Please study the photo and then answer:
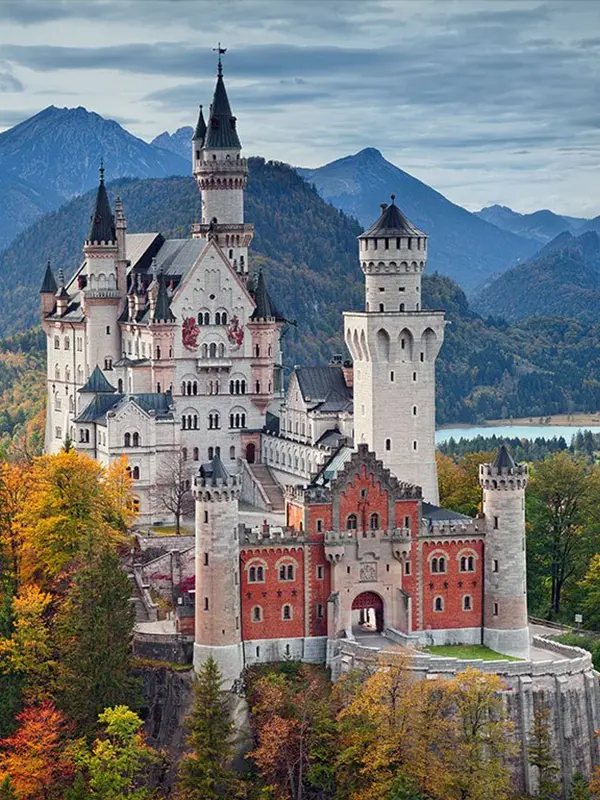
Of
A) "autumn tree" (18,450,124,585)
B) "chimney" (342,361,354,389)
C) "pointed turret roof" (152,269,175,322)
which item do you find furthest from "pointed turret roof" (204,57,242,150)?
"autumn tree" (18,450,124,585)

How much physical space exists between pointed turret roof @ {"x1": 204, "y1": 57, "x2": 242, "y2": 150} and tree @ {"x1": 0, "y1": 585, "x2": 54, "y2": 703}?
4725cm

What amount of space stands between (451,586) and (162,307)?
3651 centimetres

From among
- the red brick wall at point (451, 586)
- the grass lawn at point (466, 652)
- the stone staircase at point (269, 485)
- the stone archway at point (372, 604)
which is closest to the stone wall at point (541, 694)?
the grass lawn at point (466, 652)

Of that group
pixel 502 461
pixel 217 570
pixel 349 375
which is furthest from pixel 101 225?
pixel 217 570

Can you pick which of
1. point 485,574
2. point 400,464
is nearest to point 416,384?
point 400,464

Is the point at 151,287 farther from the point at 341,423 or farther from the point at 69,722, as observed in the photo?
the point at 69,722

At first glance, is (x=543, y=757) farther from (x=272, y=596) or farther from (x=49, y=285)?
(x=49, y=285)

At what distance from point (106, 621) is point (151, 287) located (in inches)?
1548

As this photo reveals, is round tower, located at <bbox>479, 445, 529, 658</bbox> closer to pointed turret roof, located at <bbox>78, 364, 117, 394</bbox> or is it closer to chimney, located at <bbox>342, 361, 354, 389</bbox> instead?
chimney, located at <bbox>342, 361, 354, 389</bbox>

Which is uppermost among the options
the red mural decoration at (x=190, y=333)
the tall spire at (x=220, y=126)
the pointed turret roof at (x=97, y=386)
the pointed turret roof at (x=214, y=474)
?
the tall spire at (x=220, y=126)

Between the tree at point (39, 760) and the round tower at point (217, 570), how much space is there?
7.44 meters

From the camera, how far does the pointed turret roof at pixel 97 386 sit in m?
125

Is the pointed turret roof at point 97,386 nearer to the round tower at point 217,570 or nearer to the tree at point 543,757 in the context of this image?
the round tower at point 217,570

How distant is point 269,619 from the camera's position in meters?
92.6
